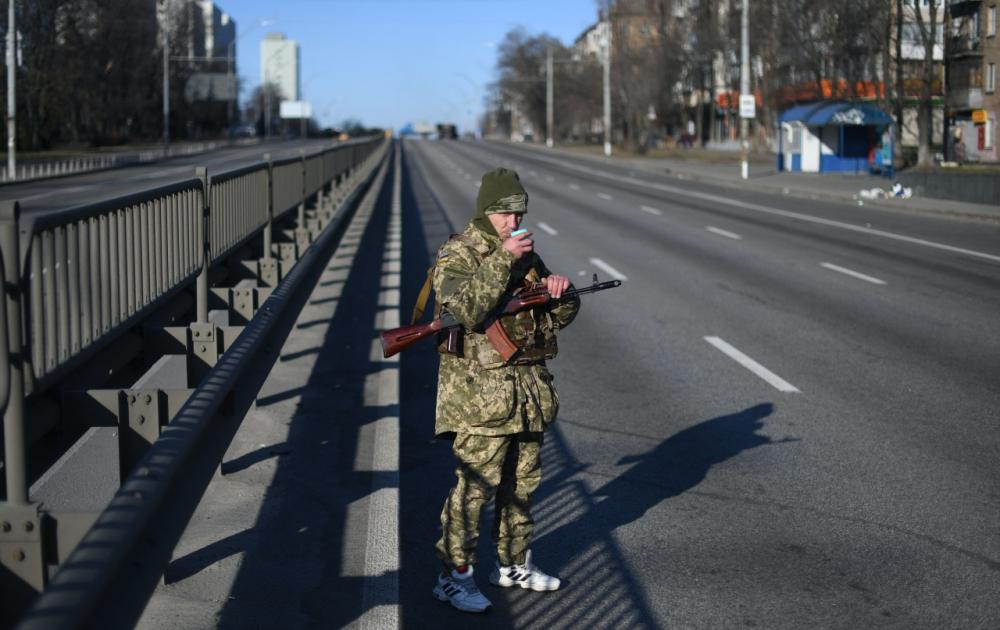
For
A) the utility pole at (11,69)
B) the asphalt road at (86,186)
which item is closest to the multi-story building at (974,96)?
the asphalt road at (86,186)

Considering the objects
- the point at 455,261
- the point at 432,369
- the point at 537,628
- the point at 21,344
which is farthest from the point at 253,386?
the point at 432,369

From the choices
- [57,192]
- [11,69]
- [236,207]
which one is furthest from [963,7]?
[236,207]

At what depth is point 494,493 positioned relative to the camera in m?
5.59

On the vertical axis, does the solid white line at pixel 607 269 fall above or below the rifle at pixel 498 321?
below

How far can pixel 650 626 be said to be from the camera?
17.4 ft

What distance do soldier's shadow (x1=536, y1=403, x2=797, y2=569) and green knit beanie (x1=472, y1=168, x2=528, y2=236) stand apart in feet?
5.72

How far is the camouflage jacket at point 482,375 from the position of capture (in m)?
5.31

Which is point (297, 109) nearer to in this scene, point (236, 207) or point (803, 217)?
point (803, 217)

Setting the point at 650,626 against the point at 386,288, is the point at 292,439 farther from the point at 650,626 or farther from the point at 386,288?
the point at 386,288

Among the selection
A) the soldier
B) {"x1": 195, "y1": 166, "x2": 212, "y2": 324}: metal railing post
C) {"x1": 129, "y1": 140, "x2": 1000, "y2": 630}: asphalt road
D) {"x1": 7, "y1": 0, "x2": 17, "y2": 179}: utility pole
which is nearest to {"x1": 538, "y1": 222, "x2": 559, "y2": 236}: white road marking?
{"x1": 129, "y1": 140, "x2": 1000, "y2": 630}: asphalt road

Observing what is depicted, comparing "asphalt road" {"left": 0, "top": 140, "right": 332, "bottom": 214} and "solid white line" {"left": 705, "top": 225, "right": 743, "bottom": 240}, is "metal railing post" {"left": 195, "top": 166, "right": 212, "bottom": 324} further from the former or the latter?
"asphalt road" {"left": 0, "top": 140, "right": 332, "bottom": 214}

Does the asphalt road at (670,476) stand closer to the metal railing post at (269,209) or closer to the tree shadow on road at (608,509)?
the tree shadow on road at (608,509)

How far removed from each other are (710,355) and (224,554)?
6843 mm

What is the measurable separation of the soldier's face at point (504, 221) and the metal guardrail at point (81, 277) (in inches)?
64.6
